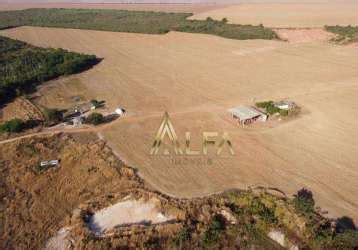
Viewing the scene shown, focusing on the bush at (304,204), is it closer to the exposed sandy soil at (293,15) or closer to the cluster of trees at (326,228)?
the cluster of trees at (326,228)

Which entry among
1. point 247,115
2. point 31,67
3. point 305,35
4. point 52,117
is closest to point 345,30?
point 305,35

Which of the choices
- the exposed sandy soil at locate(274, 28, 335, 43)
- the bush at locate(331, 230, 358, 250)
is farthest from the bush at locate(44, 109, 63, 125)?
the exposed sandy soil at locate(274, 28, 335, 43)

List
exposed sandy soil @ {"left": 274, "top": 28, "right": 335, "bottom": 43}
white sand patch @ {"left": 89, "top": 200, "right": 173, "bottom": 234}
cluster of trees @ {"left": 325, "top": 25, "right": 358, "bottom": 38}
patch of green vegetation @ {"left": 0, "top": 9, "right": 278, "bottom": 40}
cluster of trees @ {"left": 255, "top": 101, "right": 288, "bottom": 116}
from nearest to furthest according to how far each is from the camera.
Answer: white sand patch @ {"left": 89, "top": 200, "right": 173, "bottom": 234} → cluster of trees @ {"left": 255, "top": 101, "right": 288, "bottom": 116} → cluster of trees @ {"left": 325, "top": 25, "right": 358, "bottom": 38} → exposed sandy soil @ {"left": 274, "top": 28, "right": 335, "bottom": 43} → patch of green vegetation @ {"left": 0, "top": 9, "right": 278, "bottom": 40}

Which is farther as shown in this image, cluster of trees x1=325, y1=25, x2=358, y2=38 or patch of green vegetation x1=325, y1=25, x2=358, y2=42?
cluster of trees x1=325, y1=25, x2=358, y2=38

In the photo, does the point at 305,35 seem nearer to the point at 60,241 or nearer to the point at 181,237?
A: the point at 181,237

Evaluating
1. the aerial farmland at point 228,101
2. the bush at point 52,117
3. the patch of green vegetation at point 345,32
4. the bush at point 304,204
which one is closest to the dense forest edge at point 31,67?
the aerial farmland at point 228,101

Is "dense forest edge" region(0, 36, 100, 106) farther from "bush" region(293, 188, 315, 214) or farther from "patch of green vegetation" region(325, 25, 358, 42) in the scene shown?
"patch of green vegetation" region(325, 25, 358, 42)

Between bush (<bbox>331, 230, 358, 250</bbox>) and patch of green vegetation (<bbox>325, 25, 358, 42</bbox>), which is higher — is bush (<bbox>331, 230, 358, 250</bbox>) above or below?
below
